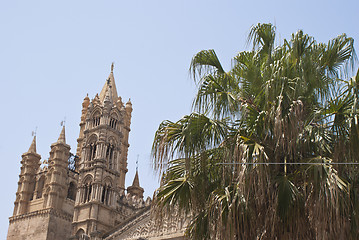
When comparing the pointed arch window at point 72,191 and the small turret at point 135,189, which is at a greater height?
the small turret at point 135,189

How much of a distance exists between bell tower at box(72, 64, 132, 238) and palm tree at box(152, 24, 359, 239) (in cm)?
3078

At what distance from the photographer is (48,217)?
50781 millimetres

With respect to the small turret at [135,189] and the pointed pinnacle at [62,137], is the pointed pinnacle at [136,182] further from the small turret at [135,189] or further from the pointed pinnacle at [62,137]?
the pointed pinnacle at [62,137]

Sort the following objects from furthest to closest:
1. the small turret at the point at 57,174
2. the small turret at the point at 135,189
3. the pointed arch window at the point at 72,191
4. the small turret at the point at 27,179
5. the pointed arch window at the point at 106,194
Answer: the small turret at the point at 135,189 < the pointed arch window at the point at 72,191 < the small turret at the point at 27,179 < the small turret at the point at 57,174 < the pointed arch window at the point at 106,194

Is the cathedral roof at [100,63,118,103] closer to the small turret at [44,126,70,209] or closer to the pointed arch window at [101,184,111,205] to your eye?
the small turret at [44,126,70,209]

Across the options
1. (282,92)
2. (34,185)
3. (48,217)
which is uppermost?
(34,185)

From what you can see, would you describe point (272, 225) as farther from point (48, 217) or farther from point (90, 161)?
point (48, 217)

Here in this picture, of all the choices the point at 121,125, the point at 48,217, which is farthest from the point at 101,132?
the point at 48,217

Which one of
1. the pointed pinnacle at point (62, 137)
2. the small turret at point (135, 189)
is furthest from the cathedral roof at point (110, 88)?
the small turret at point (135, 189)

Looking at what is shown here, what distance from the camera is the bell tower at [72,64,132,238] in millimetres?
44344

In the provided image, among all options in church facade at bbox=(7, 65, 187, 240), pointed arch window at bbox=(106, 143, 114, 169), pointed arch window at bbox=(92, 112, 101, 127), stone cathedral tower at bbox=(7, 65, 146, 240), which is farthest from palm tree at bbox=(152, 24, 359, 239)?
pointed arch window at bbox=(92, 112, 101, 127)

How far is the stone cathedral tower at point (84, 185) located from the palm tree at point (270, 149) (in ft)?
101

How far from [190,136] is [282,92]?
219 cm

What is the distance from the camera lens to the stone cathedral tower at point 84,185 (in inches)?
1779
